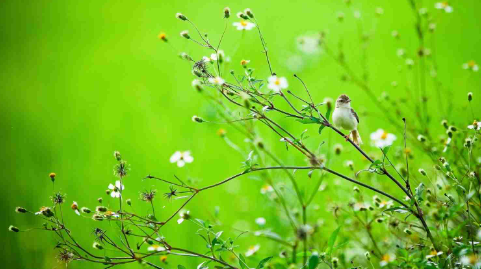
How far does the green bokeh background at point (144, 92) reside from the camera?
2.03 metres

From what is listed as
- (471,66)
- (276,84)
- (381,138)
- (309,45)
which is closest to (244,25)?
(276,84)

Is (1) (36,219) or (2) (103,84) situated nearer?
(1) (36,219)

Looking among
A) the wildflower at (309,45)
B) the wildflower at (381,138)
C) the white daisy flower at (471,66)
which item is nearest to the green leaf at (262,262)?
the wildflower at (381,138)

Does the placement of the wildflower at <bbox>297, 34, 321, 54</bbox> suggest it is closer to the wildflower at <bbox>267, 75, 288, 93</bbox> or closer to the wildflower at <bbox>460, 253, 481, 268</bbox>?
the wildflower at <bbox>267, 75, 288, 93</bbox>

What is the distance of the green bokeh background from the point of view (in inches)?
79.8

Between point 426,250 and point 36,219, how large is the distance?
1648mm

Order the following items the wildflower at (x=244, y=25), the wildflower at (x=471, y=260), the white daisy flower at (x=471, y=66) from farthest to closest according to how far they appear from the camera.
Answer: the white daisy flower at (x=471, y=66)
the wildflower at (x=244, y=25)
the wildflower at (x=471, y=260)

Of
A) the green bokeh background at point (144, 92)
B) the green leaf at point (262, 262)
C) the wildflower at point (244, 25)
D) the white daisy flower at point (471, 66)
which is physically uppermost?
the green bokeh background at point (144, 92)

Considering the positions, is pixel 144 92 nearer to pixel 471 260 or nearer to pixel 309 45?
pixel 309 45

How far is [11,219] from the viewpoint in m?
1.87

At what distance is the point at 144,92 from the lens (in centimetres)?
294

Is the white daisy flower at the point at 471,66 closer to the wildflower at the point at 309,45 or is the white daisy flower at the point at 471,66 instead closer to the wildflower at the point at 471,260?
the wildflower at the point at 471,260

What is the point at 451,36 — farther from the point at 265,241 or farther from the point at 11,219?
the point at 11,219

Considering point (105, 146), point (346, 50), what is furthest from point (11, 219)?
point (346, 50)
